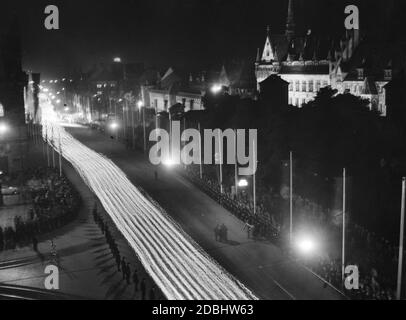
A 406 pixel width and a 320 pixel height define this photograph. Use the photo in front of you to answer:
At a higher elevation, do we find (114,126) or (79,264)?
(114,126)

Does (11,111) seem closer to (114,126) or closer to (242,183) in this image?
(242,183)

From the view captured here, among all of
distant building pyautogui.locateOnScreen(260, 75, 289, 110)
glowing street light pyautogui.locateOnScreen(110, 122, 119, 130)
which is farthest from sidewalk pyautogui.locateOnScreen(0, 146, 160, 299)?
glowing street light pyautogui.locateOnScreen(110, 122, 119, 130)

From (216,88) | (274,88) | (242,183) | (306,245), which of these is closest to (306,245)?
(306,245)

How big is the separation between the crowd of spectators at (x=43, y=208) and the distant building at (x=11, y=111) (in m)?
2.73

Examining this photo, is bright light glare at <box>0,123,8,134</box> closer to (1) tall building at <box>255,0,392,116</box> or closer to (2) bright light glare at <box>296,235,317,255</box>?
(2) bright light glare at <box>296,235,317,255</box>

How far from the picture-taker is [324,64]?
7844 centimetres

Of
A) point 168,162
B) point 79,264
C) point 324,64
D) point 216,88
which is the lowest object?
point 79,264

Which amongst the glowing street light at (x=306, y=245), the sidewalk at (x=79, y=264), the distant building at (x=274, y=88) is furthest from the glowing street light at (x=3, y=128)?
the glowing street light at (x=306, y=245)

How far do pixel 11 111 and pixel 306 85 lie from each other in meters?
43.2

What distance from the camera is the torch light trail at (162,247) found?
23.7 meters

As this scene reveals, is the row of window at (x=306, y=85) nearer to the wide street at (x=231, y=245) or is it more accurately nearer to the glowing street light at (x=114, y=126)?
the glowing street light at (x=114, y=126)

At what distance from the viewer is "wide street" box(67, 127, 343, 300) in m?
24.2
